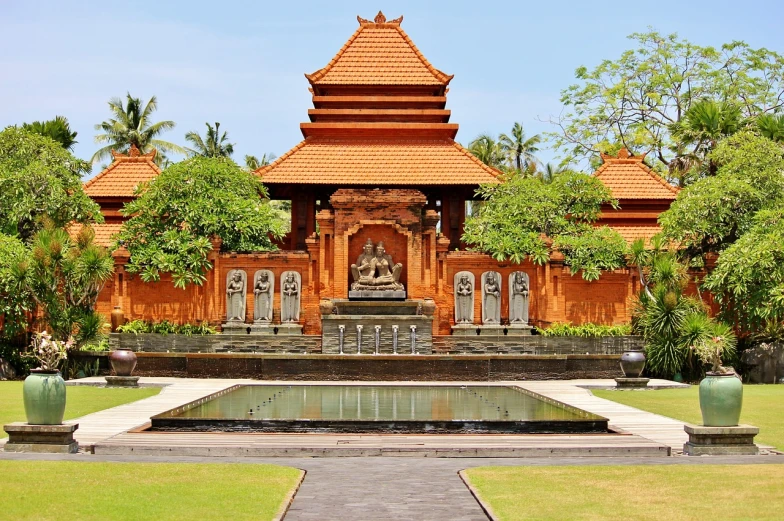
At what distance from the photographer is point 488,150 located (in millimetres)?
59156

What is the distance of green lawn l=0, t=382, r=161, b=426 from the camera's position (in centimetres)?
1565

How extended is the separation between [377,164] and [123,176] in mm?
8717

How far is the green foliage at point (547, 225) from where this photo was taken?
90.8 feet

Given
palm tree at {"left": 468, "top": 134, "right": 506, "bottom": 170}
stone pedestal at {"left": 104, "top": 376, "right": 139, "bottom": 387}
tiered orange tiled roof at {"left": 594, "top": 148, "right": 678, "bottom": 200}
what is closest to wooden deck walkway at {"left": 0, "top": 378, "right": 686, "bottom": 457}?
stone pedestal at {"left": 104, "top": 376, "right": 139, "bottom": 387}

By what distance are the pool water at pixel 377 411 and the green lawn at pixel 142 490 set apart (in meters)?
2.77

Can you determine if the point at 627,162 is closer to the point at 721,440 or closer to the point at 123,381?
the point at 123,381

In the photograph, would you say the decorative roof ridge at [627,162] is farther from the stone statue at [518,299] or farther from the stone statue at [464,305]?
the stone statue at [464,305]

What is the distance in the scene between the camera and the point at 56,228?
86.6 feet

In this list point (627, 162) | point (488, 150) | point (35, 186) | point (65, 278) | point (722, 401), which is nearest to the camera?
point (722, 401)

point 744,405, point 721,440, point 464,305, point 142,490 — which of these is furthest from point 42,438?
point 464,305

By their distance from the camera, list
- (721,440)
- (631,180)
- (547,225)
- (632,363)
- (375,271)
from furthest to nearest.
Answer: (631,180)
(547,225)
(375,271)
(632,363)
(721,440)

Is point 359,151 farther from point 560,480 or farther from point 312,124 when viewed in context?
point 560,480

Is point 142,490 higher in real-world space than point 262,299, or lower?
lower

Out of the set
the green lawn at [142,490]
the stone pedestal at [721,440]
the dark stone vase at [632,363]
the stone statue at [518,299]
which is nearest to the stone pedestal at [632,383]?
the dark stone vase at [632,363]
